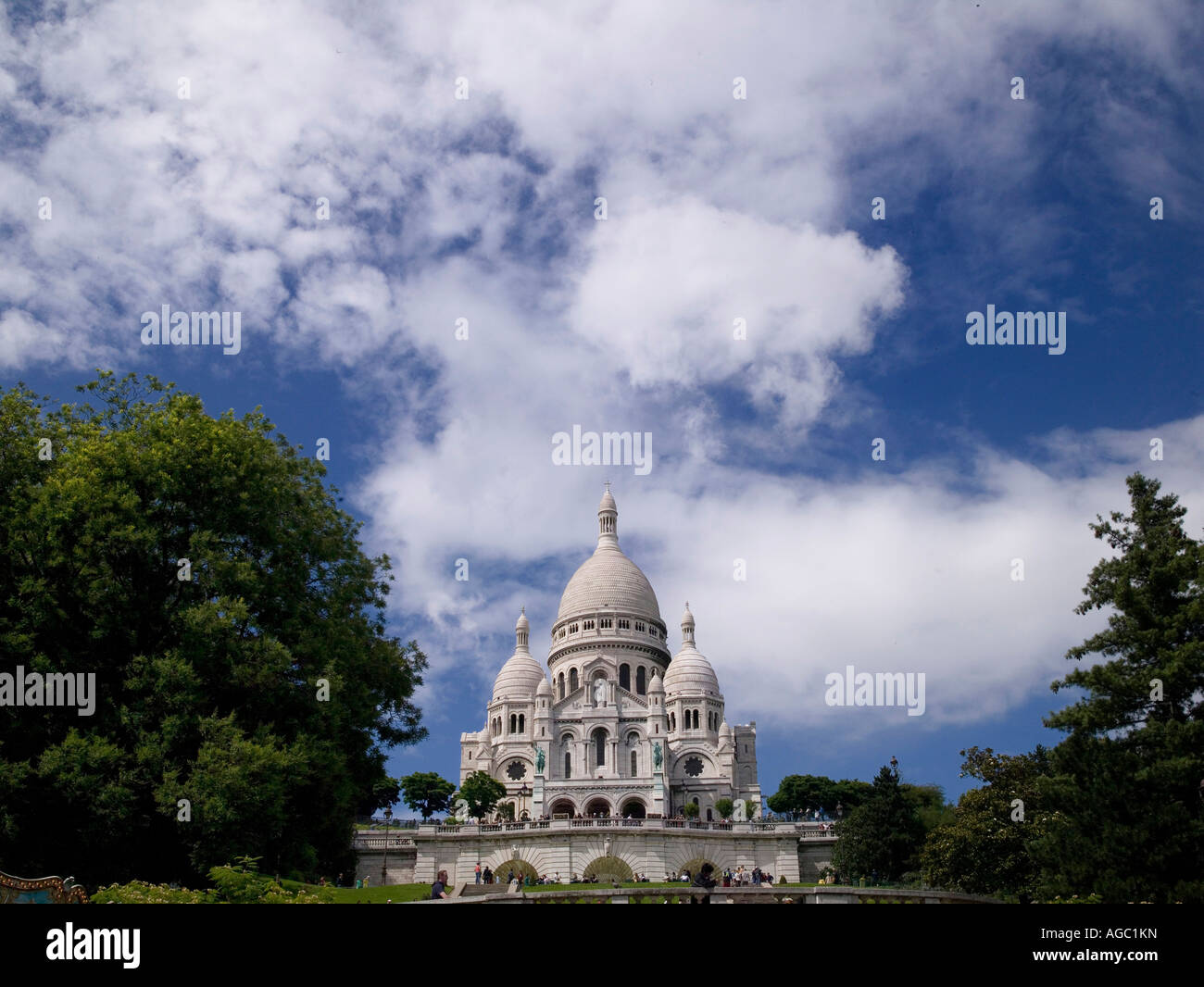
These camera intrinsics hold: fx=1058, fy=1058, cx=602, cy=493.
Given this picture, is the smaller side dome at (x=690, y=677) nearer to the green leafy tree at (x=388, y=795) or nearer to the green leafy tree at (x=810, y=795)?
the green leafy tree at (x=810, y=795)

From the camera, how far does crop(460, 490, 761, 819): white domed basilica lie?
74188mm

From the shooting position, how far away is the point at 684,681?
86688 millimetres

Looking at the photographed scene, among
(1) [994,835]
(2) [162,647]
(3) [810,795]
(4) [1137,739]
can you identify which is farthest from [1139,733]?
(3) [810,795]

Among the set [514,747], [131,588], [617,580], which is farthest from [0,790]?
[617,580]

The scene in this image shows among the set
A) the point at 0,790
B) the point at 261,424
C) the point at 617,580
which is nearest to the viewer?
the point at 0,790

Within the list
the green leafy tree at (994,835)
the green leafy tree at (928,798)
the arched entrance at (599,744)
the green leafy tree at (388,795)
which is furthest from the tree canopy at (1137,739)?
the green leafy tree at (388,795)

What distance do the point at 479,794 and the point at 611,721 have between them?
49.6 feet

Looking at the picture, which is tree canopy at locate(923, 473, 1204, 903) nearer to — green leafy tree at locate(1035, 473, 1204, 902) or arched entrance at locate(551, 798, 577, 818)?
green leafy tree at locate(1035, 473, 1204, 902)

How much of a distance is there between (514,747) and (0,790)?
6336 centimetres

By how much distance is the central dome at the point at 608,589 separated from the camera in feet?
312

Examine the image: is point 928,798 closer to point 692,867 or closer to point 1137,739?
point 692,867

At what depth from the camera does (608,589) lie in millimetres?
95750
